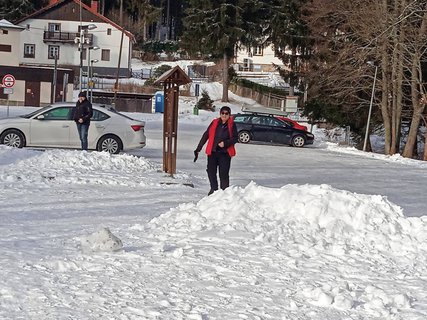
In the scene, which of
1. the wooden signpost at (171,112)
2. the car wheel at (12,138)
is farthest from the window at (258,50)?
the wooden signpost at (171,112)

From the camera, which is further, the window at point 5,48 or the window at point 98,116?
the window at point 5,48

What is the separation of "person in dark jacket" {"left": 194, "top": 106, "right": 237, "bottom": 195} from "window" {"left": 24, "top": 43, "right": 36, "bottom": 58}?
74.5 meters

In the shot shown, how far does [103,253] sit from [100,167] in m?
8.67

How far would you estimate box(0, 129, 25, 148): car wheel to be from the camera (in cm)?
Answer: 2208

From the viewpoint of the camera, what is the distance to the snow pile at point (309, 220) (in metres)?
8.93

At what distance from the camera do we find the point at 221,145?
12531mm

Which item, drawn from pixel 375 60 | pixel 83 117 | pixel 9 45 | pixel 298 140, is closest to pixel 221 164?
pixel 83 117

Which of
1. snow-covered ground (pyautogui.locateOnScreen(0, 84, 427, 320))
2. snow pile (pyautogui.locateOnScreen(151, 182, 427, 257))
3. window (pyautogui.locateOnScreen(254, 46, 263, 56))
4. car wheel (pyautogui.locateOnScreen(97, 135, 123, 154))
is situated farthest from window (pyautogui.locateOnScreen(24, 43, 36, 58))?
snow pile (pyautogui.locateOnScreen(151, 182, 427, 257))

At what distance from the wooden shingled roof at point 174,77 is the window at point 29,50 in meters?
70.2

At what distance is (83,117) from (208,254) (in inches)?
494

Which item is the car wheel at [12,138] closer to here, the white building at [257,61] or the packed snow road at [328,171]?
the packed snow road at [328,171]

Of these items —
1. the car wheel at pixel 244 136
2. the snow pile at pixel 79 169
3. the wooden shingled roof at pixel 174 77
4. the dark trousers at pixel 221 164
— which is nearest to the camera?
the dark trousers at pixel 221 164

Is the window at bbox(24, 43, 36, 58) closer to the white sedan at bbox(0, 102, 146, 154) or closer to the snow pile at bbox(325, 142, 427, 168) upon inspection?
the snow pile at bbox(325, 142, 427, 168)

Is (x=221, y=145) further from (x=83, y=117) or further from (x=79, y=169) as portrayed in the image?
(x=83, y=117)
